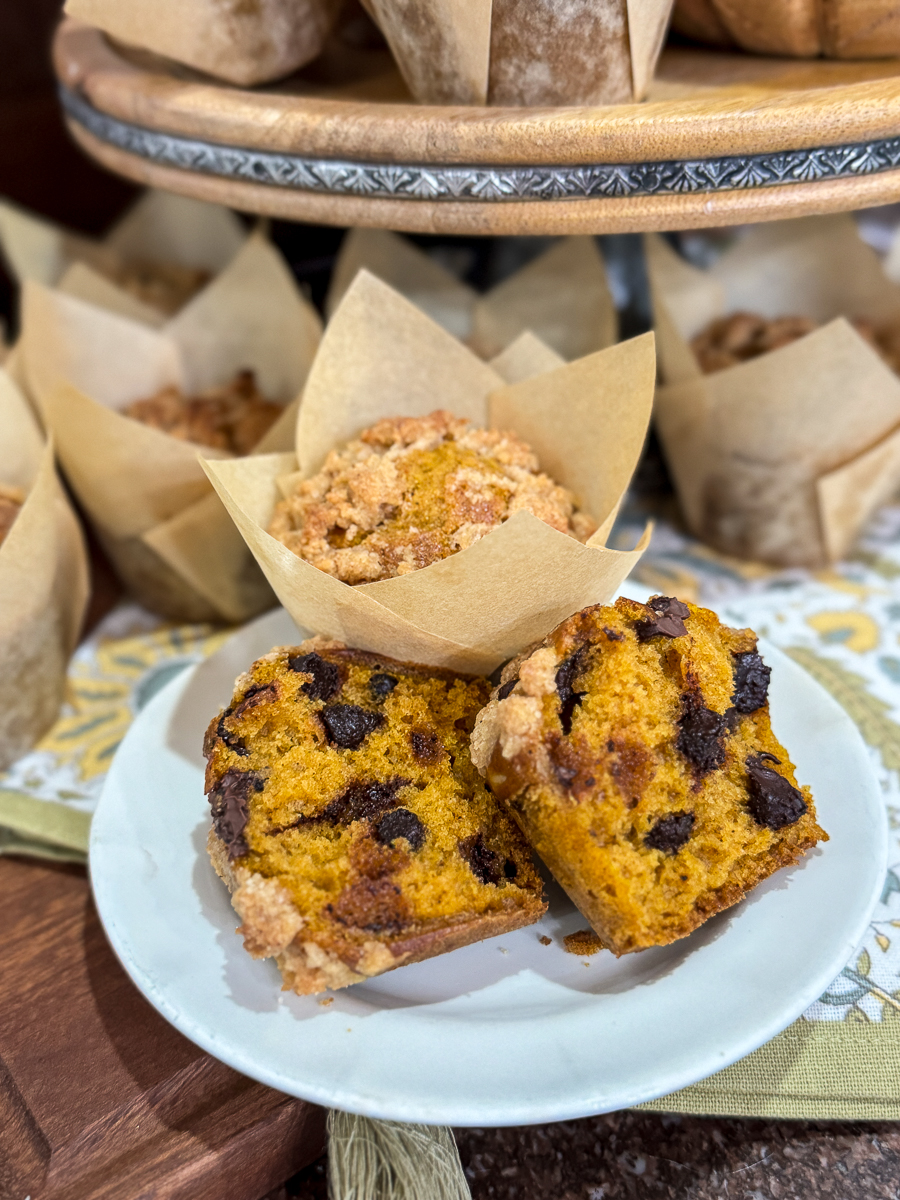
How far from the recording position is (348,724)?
100 centimetres

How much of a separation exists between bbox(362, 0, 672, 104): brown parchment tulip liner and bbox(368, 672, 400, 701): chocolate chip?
0.72m

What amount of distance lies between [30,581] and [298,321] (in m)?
0.66

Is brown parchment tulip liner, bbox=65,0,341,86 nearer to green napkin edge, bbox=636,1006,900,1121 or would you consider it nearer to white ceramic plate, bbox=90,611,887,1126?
white ceramic plate, bbox=90,611,887,1126

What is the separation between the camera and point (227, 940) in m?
0.95

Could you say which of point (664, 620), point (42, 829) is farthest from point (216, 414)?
point (664, 620)

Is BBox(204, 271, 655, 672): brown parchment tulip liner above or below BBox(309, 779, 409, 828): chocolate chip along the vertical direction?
above

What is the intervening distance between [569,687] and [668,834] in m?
0.17

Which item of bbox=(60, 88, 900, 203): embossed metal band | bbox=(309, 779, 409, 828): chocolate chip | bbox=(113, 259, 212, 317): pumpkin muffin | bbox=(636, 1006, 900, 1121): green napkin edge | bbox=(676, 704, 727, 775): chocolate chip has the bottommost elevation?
bbox=(636, 1006, 900, 1121): green napkin edge

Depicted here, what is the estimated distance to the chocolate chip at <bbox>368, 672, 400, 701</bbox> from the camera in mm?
1054

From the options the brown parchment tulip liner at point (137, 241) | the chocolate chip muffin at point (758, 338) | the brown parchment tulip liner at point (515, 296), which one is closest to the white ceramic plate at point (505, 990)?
the chocolate chip muffin at point (758, 338)

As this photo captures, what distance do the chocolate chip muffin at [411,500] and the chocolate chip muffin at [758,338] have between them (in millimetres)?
577

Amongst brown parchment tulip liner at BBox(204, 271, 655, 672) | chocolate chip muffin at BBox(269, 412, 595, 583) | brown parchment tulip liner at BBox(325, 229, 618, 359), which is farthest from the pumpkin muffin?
chocolate chip muffin at BBox(269, 412, 595, 583)

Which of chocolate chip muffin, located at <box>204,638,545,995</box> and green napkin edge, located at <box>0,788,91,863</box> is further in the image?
green napkin edge, located at <box>0,788,91,863</box>

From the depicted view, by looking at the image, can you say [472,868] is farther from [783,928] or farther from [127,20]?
[127,20]
